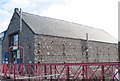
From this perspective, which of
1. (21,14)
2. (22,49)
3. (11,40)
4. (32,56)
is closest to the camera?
(32,56)

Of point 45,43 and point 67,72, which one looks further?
point 45,43

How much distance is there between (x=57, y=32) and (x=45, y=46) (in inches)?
118

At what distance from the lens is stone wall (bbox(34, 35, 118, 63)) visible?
53.2 ft

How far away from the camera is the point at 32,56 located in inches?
623

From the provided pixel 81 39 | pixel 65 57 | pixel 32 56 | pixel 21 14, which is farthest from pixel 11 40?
pixel 81 39

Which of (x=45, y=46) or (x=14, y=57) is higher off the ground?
(x=45, y=46)

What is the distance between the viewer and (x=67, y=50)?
18672mm

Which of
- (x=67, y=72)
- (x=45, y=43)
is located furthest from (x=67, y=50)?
(x=67, y=72)

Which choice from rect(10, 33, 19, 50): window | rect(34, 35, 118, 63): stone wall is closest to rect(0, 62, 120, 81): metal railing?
rect(34, 35, 118, 63): stone wall

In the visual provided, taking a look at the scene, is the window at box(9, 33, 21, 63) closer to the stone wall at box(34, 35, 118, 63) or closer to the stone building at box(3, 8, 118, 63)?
the stone building at box(3, 8, 118, 63)

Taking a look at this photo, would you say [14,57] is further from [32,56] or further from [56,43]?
[56,43]

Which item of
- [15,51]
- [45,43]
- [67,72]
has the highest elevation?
[45,43]

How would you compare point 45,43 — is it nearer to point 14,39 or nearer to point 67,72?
point 14,39

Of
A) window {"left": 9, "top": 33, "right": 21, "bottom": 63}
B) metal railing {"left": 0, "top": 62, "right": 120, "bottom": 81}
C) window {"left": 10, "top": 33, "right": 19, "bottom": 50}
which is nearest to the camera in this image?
metal railing {"left": 0, "top": 62, "right": 120, "bottom": 81}
